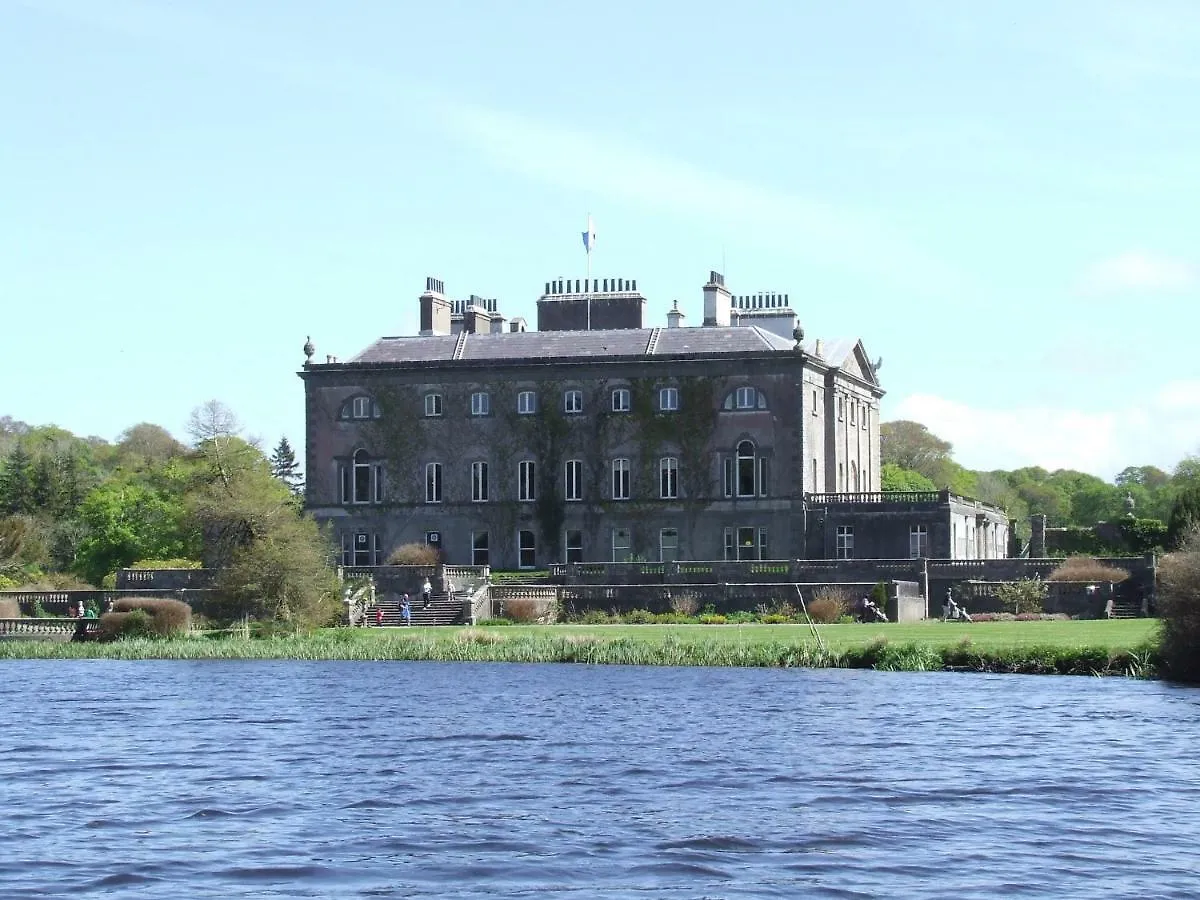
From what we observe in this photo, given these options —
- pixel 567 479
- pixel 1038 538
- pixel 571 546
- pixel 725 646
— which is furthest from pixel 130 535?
pixel 725 646

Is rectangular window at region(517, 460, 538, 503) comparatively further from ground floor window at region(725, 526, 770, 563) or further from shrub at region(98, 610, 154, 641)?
shrub at region(98, 610, 154, 641)

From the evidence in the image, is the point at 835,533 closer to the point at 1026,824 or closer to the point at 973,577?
the point at 973,577

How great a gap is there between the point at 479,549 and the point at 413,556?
4.39 meters

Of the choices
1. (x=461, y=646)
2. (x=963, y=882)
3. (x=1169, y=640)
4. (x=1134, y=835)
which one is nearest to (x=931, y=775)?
(x=1134, y=835)

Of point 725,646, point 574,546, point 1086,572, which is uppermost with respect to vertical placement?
point 574,546

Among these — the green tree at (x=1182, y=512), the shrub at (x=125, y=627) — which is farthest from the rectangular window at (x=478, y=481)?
the green tree at (x=1182, y=512)

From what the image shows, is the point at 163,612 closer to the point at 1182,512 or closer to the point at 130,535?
the point at 130,535

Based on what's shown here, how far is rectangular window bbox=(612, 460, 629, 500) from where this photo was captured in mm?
77375

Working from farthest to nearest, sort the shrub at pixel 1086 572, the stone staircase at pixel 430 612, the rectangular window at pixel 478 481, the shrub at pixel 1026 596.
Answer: the rectangular window at pixel 478 481
the stone staircase at pixel 430 612
the shrub at pixel 1086 572
the shrub at pixel 1026 596

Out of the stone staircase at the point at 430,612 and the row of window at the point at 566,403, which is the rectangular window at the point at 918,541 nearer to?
the row of window at the point at 566,403

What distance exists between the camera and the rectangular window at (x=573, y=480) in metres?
77.8

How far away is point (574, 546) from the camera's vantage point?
3054 inches

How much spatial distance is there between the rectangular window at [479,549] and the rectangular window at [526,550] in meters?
1.28

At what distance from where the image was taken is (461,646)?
51469mm
